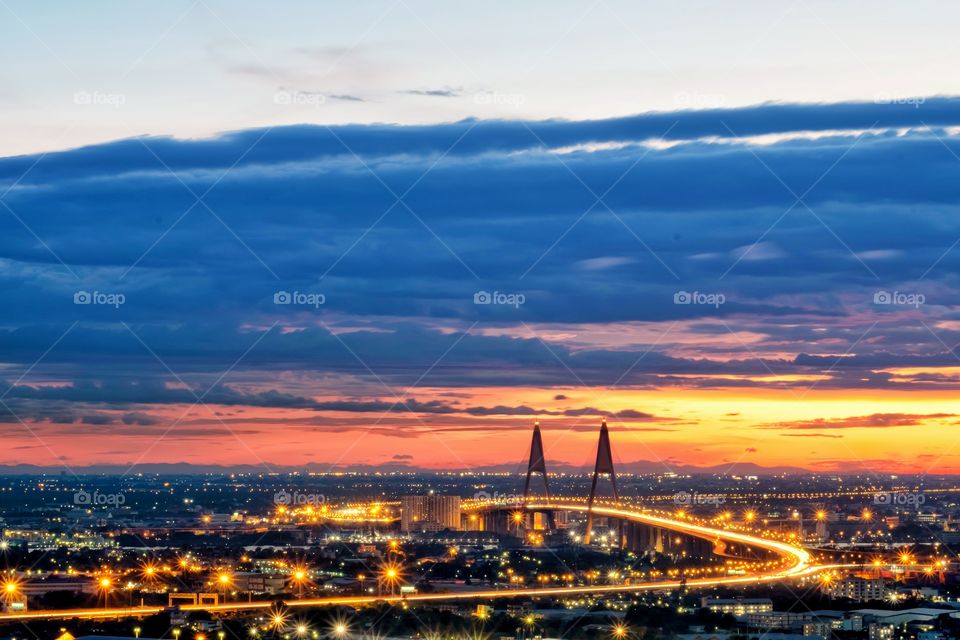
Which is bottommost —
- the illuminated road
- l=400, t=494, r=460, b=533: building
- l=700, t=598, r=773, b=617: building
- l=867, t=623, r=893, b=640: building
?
l=867, t=623, r=893, b=640: building

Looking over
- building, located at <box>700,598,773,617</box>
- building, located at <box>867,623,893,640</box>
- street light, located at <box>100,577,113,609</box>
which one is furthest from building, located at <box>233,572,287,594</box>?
building, located at <box>867,623,893,640</box>

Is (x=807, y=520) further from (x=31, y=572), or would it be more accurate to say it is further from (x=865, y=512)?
(x=31, y=572)

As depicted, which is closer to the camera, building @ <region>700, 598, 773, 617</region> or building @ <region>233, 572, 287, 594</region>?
building @ <region>700, 598, 773, 617</region>

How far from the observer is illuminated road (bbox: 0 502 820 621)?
52.6m

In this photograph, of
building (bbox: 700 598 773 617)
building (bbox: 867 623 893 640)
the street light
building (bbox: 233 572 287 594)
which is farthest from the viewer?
building (bbox: 233 572 287 594)

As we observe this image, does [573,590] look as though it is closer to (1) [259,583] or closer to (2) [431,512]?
(1) [259,583]

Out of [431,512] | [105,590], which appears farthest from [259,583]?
[431,512]

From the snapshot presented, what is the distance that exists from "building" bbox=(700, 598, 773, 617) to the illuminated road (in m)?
7.14

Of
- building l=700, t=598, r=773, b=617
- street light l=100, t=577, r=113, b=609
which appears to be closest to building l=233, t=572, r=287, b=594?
street light l=100, t=577, r=113, b=609

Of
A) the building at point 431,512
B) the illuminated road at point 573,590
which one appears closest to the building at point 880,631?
the illuminated road at point 573,590

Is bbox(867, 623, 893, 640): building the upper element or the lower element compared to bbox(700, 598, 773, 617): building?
A: lower

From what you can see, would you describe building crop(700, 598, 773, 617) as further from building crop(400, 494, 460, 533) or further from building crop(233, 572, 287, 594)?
building crop(400, 494, 460, 533)

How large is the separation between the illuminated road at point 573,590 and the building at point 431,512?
25.9m

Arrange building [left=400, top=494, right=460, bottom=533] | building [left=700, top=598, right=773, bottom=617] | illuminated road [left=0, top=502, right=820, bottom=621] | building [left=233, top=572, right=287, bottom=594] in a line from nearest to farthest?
illuminated road [left=0, top=502, right=820, bottom=621] < building [left=700, top=598, right=773, bottom=617] < building [left=233, top=572, right=287, bottom=594] < building [left=400, top=494, right=460, bottom=533]
